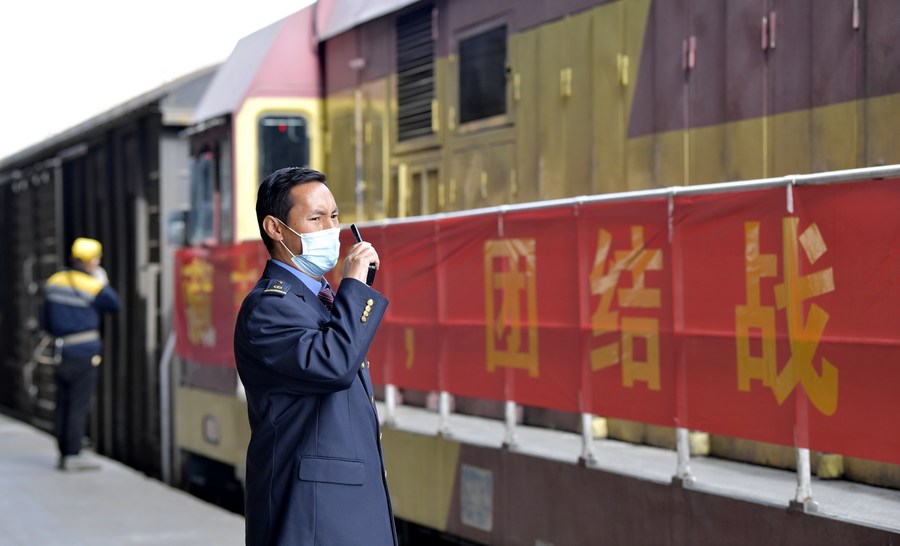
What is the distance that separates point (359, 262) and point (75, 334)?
8641 millimetres

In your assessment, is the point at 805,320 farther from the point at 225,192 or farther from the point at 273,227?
the point at 225,192

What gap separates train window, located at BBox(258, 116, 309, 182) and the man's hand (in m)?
6.96

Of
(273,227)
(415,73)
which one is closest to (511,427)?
(273,227)

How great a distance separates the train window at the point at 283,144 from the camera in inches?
392

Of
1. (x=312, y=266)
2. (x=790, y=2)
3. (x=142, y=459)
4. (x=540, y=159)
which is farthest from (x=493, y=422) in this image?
(x=142, y=459)

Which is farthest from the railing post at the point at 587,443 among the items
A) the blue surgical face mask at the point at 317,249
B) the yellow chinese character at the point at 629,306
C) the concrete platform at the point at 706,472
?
the blue surgical face mask at the point at 317,249

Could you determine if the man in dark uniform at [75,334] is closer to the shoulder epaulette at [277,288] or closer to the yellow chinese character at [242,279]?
the yellow chinese character at [242,279]

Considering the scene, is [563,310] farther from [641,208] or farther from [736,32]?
[736,32]

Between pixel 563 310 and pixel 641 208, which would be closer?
pixel 641 208

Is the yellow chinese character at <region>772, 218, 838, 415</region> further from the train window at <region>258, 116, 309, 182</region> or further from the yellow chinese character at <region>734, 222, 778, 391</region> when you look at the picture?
the train window at <region>258, 116, 309, 182</region>

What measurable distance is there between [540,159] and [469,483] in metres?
1.86

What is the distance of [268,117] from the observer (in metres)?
9.90

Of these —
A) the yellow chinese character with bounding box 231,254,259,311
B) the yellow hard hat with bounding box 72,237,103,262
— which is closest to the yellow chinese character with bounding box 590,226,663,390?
the yellow chinese character with bounding box 231,254,259,311

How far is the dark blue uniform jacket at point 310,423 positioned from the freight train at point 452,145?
6.03ft
